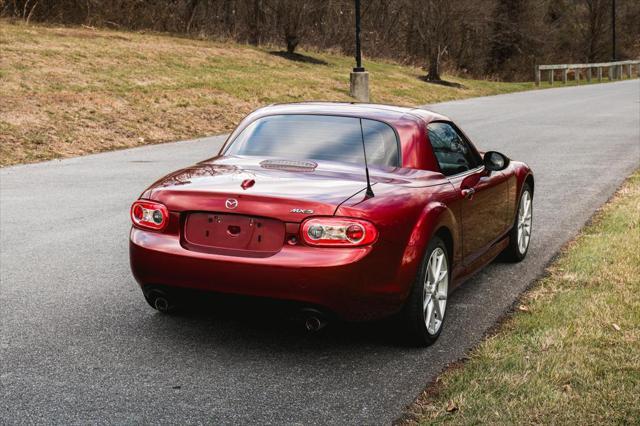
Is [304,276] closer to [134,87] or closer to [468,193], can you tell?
[468,193]

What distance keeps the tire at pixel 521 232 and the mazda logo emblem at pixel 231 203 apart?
3.15 metres

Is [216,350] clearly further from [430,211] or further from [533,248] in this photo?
Result: [533,248]

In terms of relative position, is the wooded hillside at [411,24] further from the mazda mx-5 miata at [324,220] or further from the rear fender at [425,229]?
the rear fender at [425,229]

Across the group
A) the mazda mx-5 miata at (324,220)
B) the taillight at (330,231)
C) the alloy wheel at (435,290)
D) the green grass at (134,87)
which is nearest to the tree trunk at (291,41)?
the green grass at (134,87)

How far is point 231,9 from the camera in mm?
39906

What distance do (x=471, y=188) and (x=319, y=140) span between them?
1.11 meters

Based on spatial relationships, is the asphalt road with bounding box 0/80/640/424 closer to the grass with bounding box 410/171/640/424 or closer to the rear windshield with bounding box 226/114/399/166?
the grass with bounding box 410/171/640/424

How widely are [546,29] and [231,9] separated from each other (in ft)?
108

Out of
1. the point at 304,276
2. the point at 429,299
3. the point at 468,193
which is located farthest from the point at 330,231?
the point at 468,193

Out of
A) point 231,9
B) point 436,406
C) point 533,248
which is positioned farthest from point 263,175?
point 231,9

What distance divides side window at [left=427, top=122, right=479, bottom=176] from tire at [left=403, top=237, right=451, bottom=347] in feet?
2.36

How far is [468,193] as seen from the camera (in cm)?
571

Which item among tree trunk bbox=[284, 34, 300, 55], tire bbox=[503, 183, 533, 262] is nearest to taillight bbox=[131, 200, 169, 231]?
tire bbox=[503, 183, 533, 262]

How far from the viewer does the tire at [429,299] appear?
4.88 m
